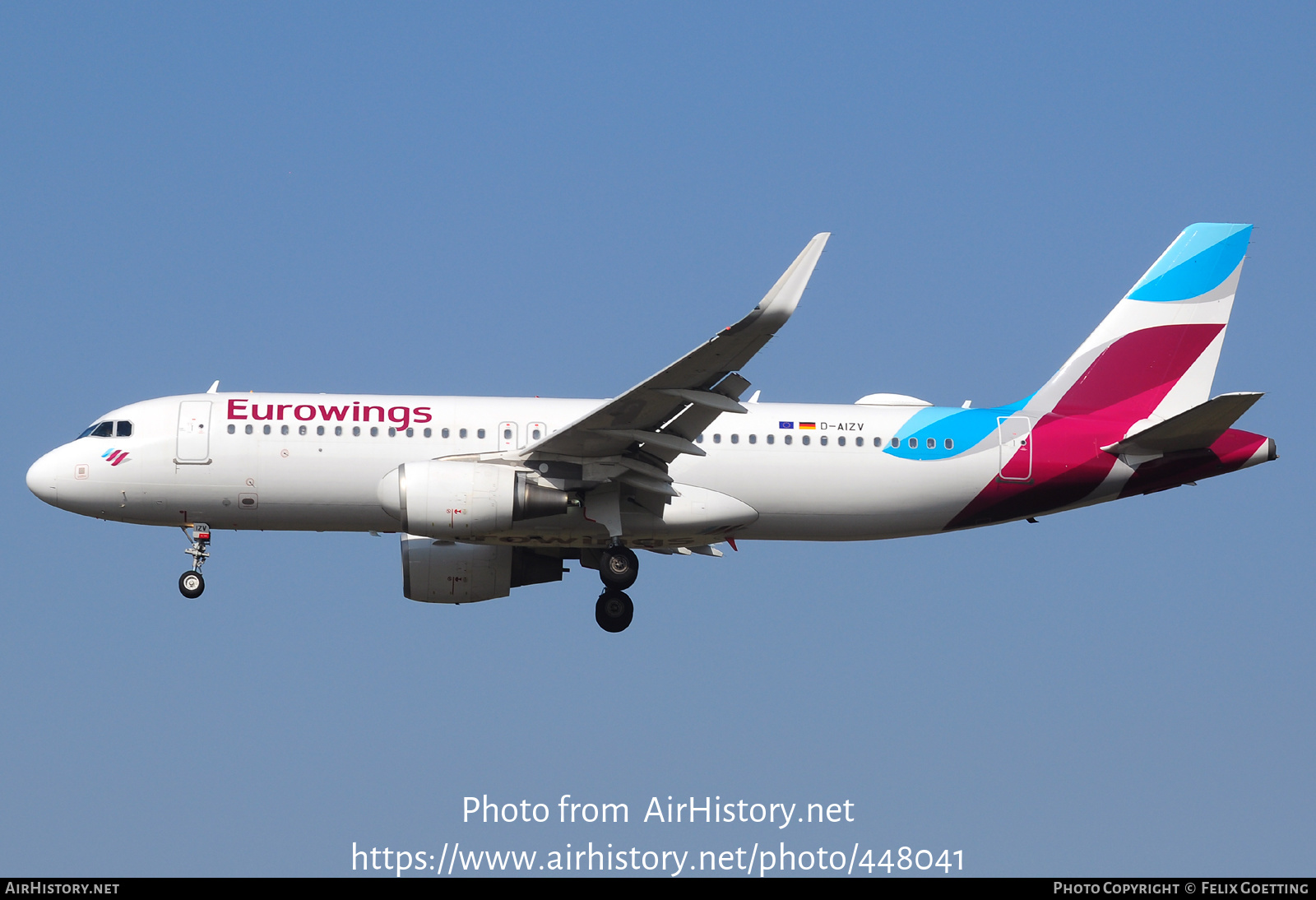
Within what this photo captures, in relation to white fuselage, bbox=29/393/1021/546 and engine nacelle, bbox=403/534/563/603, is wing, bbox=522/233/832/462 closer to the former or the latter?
white fuselage, bbox=29/393/1021/546

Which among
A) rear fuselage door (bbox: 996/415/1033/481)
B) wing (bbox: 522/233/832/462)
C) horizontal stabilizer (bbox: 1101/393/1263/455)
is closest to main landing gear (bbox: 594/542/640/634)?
wing (bbox: 522/233/832/462)

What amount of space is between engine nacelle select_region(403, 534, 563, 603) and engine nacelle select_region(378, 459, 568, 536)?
3.52m

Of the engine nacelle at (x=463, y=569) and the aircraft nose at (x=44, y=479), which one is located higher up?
the aircraft nose at (x=44, y=479)

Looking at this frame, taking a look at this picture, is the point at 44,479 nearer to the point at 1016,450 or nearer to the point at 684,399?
the point at 684,399

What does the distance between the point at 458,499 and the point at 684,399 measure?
460 centimetres

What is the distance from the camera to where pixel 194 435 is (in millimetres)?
30234

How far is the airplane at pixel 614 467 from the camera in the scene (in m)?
29.1

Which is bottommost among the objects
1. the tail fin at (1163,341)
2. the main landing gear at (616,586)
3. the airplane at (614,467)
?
the main landing gear at (616,586)

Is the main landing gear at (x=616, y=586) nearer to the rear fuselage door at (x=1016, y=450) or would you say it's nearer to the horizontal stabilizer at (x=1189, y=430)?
the rear fuselage door at (x=1016, y=450)

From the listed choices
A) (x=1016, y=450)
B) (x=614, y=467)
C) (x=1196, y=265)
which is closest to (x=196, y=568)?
(x=614, y=467)

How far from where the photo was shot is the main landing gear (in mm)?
30016

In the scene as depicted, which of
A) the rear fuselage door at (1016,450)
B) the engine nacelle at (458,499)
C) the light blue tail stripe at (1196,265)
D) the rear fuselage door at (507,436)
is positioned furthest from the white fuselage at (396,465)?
the light blue tail stripe at (1196,265)

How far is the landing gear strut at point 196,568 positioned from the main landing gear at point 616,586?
25.9 ft

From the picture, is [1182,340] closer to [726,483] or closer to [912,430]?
[912,430]
